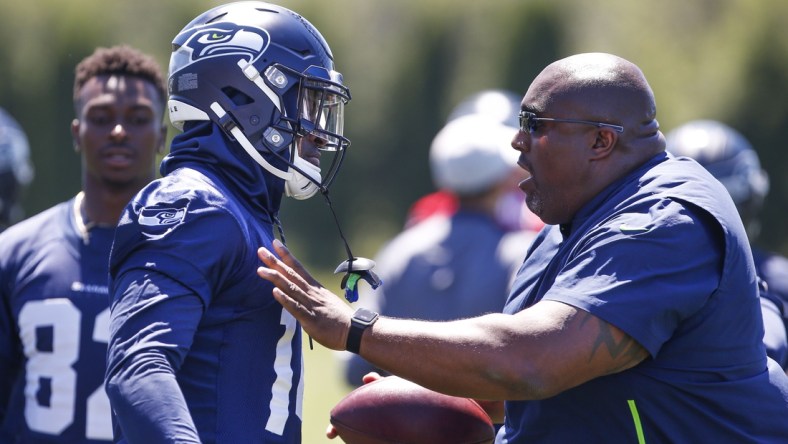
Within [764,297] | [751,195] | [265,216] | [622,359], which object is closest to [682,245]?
[622,359]

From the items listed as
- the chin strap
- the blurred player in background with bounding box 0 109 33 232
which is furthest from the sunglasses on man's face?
the blurred player in background with bounding box 0 109 33 232

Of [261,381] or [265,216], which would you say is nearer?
[261,381]

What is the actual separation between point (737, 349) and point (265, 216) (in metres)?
1.41

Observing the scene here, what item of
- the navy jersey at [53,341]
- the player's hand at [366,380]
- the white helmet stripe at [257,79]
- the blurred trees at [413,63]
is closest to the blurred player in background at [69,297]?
the navy jersey at [53,341]

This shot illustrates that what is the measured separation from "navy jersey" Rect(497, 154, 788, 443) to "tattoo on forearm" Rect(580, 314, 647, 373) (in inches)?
1.1

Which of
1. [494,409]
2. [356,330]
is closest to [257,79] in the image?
[356,330]

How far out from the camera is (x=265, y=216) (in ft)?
10.7

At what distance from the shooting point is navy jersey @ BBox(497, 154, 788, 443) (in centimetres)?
305

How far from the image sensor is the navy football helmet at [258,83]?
323cm

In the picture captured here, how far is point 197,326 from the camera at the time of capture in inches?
111

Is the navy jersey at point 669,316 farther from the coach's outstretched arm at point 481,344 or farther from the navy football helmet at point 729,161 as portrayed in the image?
the navy football helmet at point 729,161

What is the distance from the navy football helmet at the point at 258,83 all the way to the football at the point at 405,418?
2.21 ft

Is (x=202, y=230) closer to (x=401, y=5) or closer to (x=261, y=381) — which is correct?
(x=261, y=381)

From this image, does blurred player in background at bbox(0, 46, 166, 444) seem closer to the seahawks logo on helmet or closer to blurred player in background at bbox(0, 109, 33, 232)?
the seahawks logo on helmet
